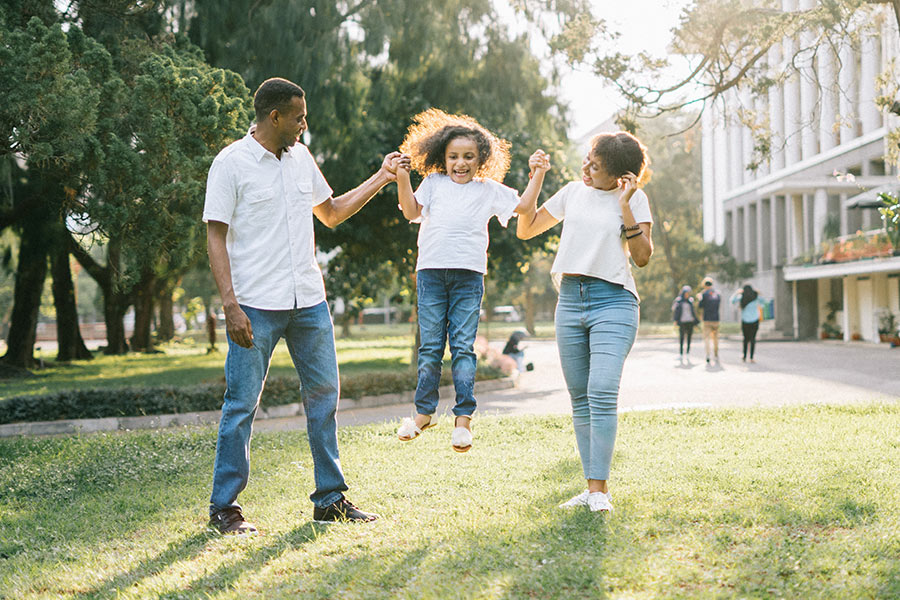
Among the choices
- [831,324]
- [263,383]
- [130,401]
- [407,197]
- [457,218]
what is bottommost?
[130,401]

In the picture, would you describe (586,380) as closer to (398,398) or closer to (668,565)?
(668,565)

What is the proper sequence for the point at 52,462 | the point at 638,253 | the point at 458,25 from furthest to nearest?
the point at 458,25 → the point at 52,462 → the point at 638,253

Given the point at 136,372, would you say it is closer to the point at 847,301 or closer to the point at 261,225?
the point at 261,225

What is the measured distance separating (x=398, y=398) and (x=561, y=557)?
36.1 feet

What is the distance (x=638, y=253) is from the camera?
184 inches

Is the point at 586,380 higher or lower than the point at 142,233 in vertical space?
lower

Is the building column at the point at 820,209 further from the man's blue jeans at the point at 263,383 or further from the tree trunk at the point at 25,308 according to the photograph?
the man's blue jeans at the point at 263,383

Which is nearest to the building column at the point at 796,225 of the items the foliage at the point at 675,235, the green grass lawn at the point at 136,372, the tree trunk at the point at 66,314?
the foliage at the point at 675,235

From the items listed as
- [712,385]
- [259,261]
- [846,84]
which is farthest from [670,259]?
[259,261]

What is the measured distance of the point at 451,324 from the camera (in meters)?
5.02

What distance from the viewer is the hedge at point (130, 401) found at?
11547 millimetres

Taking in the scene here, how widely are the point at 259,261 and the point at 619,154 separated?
2007 millimetres

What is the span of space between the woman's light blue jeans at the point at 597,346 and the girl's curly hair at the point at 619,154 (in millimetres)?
622

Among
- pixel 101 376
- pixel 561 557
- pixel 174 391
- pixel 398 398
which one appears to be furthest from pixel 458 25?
pixel 561 557
